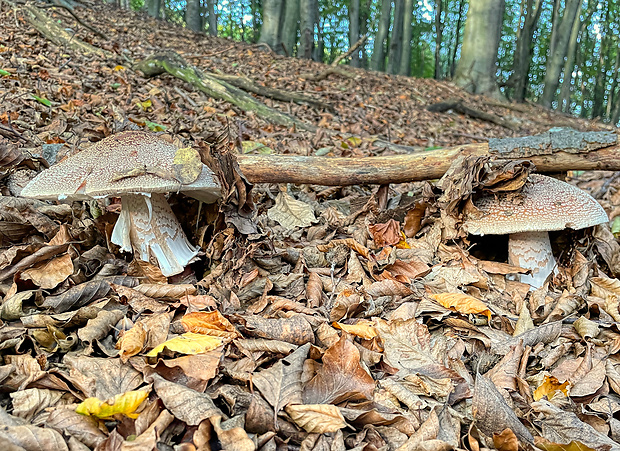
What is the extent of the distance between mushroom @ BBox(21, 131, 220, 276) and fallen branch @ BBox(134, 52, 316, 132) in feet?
14.4

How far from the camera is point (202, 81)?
7.28m

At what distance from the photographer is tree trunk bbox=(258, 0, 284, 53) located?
47.4 ft

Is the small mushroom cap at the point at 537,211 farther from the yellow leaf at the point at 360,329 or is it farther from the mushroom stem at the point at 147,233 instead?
the mushroom stem at the point at 147,233

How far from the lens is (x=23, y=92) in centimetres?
507

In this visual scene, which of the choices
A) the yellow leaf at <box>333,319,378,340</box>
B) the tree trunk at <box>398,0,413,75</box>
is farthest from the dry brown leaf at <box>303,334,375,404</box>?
the tree trunk at <box>398,0,413,75</box>

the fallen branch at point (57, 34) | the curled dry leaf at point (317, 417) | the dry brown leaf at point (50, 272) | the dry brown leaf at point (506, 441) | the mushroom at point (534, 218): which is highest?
the fallen branch at point (57, 34)

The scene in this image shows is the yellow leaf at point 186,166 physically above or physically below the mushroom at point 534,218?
above

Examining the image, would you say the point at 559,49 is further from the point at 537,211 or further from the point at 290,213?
the point at 290,213

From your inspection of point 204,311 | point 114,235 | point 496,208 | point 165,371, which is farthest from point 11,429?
point 496,208

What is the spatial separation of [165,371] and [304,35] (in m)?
14.7

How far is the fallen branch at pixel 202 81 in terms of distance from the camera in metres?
6.92

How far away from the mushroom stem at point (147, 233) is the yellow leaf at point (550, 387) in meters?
1.94

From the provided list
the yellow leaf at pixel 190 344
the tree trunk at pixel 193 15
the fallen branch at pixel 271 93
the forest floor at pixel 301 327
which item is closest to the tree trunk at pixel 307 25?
the tree trunk at pixel 193 15

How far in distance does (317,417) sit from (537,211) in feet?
6.85
